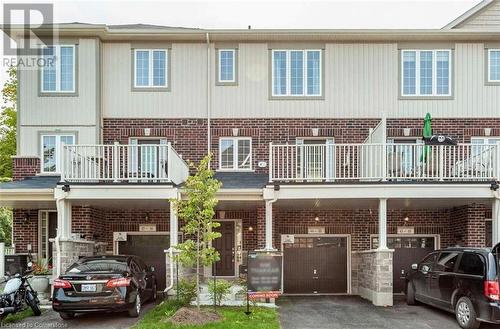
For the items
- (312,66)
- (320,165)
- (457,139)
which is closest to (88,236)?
(320,165)

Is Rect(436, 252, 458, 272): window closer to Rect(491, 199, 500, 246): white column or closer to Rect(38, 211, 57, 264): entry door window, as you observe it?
Rect(491, 199, 500, 246): white column

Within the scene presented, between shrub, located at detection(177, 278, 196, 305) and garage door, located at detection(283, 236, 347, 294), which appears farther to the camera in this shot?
garage door, located at detection(283, 236, 347, 294)

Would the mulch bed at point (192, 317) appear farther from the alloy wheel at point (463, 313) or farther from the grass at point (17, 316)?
the alloy wheel at point (463, 313)

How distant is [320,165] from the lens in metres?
15.7

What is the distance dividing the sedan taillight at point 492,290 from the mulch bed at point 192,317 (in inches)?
206

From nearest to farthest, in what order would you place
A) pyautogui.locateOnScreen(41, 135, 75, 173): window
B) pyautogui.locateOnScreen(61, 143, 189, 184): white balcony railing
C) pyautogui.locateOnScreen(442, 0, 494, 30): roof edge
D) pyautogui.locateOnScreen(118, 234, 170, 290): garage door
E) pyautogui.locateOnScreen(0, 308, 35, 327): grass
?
pyautogui.locateOnScreen(0, 308, 35, 327): grass
pyautogui.locateOnScreen(61, 143, 189, 184): white balcony railing
pyautogui.locateOnScreen(41, 135, 75, 173): window
pyautogui.locateOnScreen(118, 234, 170, 290): garage door
pyautogui.locateOnScreen(442, 0, 494, 30): roof edge

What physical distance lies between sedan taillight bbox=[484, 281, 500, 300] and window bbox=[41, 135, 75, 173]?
12.3m

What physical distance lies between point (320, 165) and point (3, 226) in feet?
92.0

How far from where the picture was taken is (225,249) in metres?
17.4

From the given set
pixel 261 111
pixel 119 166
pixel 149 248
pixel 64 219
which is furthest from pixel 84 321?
pixel 261 111

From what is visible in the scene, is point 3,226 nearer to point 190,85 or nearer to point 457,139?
point 190,85

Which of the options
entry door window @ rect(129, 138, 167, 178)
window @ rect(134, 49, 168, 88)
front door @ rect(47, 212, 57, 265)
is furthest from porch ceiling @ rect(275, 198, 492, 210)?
front door @ rect(47, 212, 57, 265)

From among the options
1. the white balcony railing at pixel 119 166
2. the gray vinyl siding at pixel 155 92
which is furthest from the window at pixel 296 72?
the white balcony railing at pixel 119 166

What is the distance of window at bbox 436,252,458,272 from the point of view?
11.9 m
